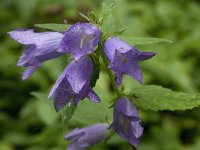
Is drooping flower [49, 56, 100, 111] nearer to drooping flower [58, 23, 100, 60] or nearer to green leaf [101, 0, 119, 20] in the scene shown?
drooping flower [58, 23, 100, 60]

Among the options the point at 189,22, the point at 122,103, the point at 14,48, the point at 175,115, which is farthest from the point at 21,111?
the point at 122,103

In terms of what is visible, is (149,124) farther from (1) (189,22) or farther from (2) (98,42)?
(2) (98,42)

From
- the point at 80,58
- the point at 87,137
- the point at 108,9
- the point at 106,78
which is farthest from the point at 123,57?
the point at 106,78

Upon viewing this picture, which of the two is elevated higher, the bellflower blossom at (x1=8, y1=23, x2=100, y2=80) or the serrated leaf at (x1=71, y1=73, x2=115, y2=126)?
the bellflower blossom at (x1=8, y1=23, x2=100, y2=80)

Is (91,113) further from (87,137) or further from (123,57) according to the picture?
(123,57)

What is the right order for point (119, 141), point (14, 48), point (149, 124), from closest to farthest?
point (119, 141) < point (149, 124) < point (14, 48)

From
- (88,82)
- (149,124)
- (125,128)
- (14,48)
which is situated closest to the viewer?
(88,82)

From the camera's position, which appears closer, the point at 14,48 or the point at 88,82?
the point at 88,82

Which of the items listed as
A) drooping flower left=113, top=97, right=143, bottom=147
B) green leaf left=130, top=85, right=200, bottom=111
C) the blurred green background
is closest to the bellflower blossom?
drooping flower left=113, top=97, right=143, bottom=147
